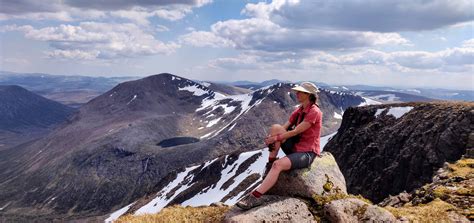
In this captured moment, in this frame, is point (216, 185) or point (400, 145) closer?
point (400, 145)

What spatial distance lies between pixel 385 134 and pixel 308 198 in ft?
275

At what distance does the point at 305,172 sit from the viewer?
16.9 m

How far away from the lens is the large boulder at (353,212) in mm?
15902

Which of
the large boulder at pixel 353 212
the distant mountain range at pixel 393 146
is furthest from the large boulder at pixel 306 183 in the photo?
the distant mountain range at pixel 393 146

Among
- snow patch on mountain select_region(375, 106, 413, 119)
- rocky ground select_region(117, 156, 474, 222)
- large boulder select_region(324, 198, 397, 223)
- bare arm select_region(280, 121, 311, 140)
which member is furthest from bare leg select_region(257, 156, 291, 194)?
snow patch on mountain select_region(375, 106, 413, 119)

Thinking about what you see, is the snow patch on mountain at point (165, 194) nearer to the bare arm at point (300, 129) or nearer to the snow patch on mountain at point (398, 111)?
the snow patch on mountain at point (398, 111)

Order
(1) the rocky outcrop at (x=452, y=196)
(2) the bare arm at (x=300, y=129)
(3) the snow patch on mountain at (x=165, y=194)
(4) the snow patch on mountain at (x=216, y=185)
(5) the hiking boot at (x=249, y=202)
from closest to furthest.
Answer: (5) the hiking boot at (x=249, y=202) < (2) the bare arm at (x=300, y=129) < (1) the rocky outcrop at (x=452, y=196) < (4) the snow patch on mountain at (x=216, y=185) < (3) the snow patch on mountain at (x=165, y=194)

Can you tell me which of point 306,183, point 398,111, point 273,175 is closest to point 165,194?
point 398,111

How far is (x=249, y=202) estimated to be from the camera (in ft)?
51.3

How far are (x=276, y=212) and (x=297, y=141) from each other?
3.08 m

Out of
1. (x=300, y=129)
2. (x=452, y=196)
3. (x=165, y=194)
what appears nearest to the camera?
(x=300, y=129)

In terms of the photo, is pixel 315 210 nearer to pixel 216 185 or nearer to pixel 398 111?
pixel 398 111

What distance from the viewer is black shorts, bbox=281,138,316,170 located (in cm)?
1619

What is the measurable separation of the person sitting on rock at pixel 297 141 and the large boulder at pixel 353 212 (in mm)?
1974
